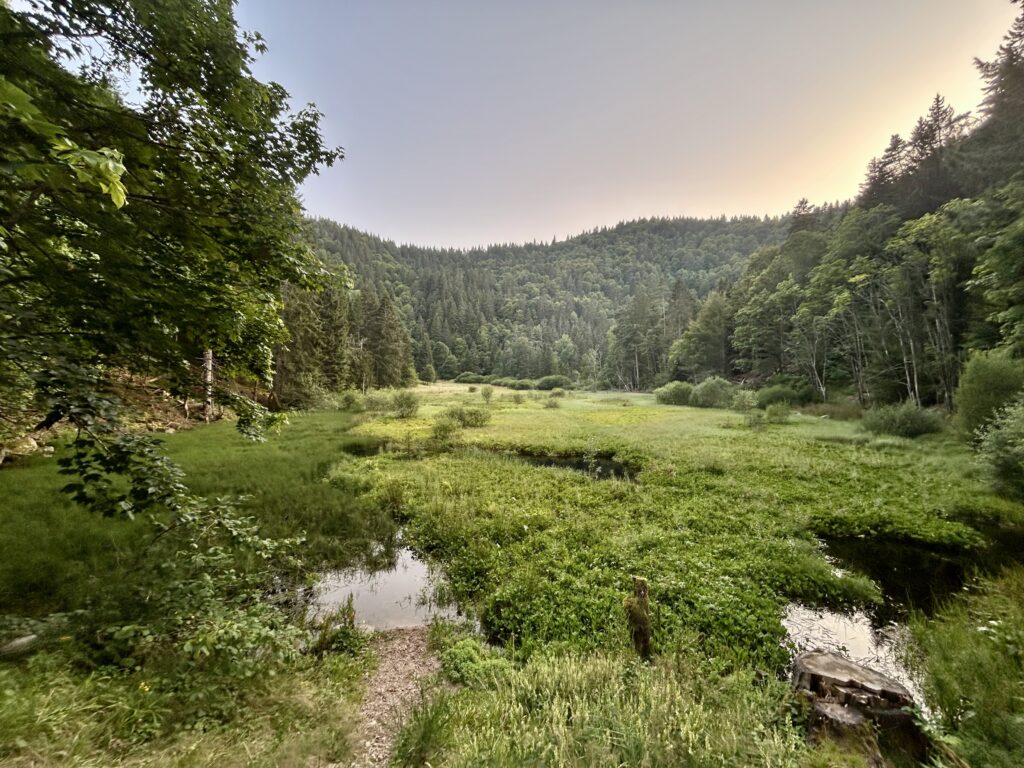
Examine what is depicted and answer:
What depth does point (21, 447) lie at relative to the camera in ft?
37.7

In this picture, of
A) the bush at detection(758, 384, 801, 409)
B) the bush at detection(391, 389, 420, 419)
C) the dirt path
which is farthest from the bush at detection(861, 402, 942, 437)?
the bush at detection(391, 389, 420, 419)

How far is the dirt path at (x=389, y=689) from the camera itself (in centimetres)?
382

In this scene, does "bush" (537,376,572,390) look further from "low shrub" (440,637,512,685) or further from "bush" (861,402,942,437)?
"low shrub" (440,637,512,685)

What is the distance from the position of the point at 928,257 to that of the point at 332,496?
36664 millimetres

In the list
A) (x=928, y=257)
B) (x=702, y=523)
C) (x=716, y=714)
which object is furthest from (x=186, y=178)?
(x=928, y=257)

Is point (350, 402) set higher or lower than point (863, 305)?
lower

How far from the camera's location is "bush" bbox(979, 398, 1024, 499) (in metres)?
10.2

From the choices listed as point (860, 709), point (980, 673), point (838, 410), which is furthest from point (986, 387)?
point (860, 709)

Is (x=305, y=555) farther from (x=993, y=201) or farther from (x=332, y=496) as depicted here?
(x=993, y=201)

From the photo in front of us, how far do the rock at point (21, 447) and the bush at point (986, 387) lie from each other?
31.2 m

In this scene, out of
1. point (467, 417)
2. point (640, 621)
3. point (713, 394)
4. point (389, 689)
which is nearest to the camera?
point (389, 689)

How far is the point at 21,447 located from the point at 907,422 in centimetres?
3623

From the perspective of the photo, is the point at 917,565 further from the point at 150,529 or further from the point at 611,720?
the point at 150,529

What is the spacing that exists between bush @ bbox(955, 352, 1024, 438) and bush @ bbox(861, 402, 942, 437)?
432 cm
